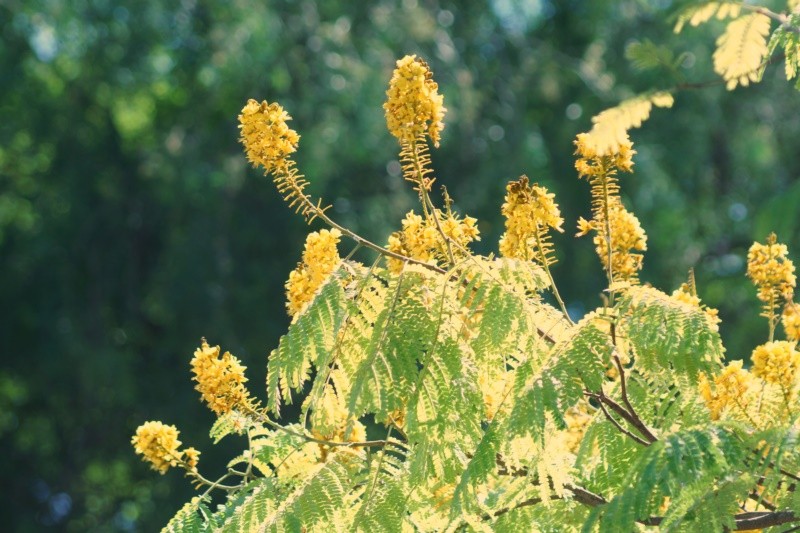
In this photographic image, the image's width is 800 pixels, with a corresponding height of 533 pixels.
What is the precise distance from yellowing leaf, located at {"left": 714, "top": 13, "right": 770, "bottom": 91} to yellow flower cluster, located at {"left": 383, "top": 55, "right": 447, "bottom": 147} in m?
0.78

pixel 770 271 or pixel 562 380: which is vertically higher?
pixel 770 271

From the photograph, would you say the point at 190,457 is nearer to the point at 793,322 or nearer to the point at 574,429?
the point at 574,429

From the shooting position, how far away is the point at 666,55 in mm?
2668

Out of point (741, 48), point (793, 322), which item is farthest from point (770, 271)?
point (741, 48)

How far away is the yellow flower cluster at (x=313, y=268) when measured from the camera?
371 centimetres

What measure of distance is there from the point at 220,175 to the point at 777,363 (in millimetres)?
14614

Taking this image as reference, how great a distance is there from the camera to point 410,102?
3.42 meters

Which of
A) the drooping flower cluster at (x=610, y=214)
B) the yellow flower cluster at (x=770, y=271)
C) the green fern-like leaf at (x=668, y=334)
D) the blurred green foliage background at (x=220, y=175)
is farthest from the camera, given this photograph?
the blurred green foliage background at (x=220, y=175)

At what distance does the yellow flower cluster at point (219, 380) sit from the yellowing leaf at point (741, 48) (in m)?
1.50

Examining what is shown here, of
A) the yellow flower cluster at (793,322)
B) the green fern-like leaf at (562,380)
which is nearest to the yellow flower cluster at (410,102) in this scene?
the green fern-like leaf at (562,380)

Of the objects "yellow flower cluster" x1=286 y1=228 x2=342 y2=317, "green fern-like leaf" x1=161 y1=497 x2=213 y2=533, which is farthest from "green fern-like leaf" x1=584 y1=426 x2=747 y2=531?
"green fern-like leaf" x1=161 y1=497 x2=213 y2=533

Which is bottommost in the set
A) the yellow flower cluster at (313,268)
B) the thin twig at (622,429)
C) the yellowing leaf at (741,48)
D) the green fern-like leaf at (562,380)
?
the green fern-like leaf at (562,380)

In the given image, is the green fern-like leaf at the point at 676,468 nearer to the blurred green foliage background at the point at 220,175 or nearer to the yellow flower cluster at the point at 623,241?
the yellow flower cluster at the point at 623,241

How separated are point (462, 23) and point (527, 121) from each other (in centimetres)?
182
